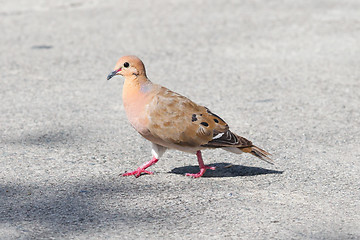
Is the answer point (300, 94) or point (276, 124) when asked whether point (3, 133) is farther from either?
point (300, 94)

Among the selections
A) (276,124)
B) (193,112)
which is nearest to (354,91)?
(276,124)

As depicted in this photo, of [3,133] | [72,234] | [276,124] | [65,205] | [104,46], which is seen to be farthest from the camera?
[104,46]

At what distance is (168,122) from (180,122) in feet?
0.34

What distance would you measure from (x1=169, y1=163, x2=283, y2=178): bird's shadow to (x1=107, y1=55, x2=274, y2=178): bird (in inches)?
4.8

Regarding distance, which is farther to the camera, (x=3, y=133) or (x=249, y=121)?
(x=249, y=121)

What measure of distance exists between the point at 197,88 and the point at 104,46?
2.24 m

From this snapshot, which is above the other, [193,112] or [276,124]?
[193,112]

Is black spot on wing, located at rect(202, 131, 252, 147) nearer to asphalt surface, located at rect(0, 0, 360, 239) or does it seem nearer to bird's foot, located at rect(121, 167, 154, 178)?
asphalt surface, located at rect(0, 0, 360, 239)

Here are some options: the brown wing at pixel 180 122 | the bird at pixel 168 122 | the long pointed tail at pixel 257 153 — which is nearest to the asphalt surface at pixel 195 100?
the long pointed tail at pixel 257 153

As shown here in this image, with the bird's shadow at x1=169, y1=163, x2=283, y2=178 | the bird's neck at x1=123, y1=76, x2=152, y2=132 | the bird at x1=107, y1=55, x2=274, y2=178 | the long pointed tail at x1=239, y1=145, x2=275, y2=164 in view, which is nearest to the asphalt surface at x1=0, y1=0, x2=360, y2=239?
the bird's shadow at x1=169, y1=163, x2=283, y2=178

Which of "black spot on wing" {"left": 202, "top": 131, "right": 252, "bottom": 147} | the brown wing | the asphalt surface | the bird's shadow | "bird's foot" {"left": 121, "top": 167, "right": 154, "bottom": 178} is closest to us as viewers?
the asphalt surface

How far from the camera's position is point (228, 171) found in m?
4.96

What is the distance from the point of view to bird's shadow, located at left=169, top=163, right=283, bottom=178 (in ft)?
16.0

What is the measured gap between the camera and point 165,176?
481cm
